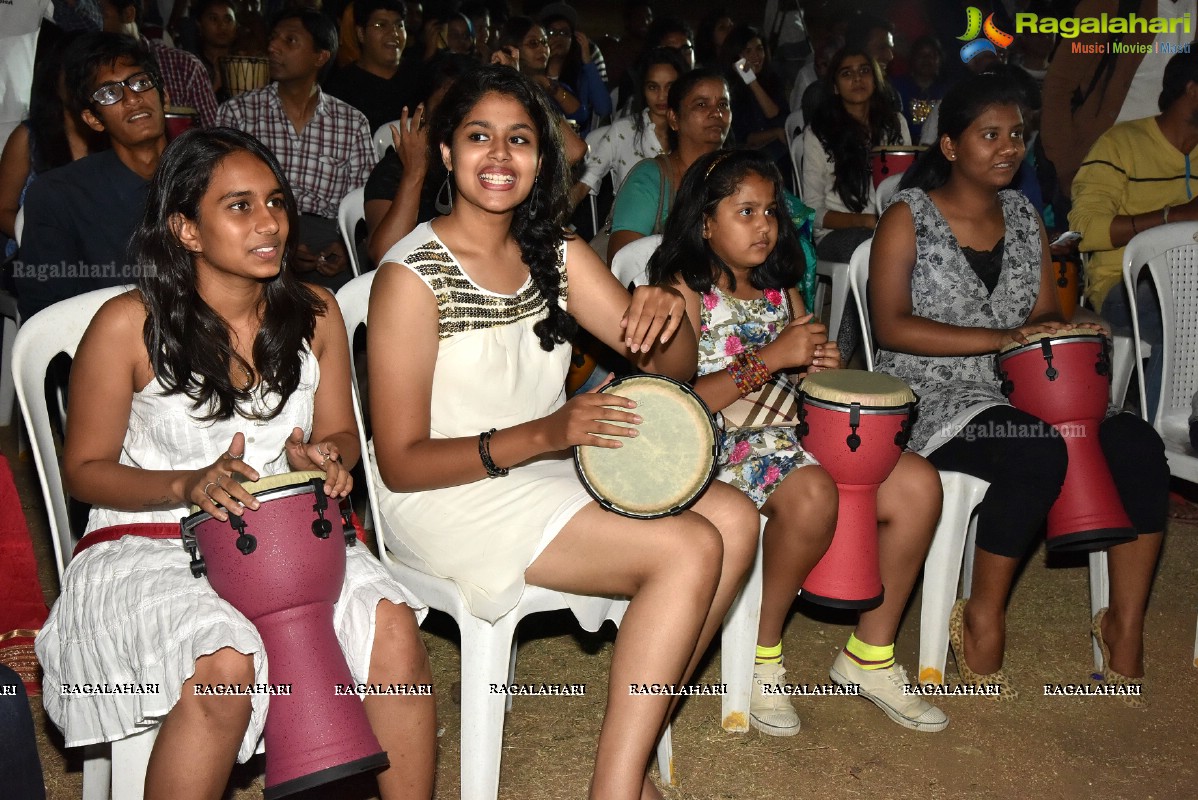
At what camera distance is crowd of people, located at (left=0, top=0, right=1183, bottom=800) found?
2.14 metres

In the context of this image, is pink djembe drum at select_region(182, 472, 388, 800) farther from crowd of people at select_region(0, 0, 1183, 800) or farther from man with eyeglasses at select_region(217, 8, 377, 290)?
man with eyeglasses at select_region(217, 8, 377, 290)

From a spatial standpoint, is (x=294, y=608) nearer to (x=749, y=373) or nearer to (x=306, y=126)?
(x=749, y=373)

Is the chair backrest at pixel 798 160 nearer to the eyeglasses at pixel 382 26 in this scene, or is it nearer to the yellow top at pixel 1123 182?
the yellow top at pixel 1123 182

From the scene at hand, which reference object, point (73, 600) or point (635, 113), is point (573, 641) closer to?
point (73, 600)

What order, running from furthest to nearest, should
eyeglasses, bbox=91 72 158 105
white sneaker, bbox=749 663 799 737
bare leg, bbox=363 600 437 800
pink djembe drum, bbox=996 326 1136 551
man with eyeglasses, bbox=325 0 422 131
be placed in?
man with eyeglasses, bbox=325 0 422 131, eyeglasses, bbox=91 72 158 105, pink djembe drum, bbox=996 326 1136 551, white sneaker, bbox=749 663 799 737, bare leg, bbox=363 600 437 800

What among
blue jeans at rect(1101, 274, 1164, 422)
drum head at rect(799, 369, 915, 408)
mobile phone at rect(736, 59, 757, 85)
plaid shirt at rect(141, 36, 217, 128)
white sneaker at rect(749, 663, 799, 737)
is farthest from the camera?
mobile phone at rect(736, 59, 757, 85)

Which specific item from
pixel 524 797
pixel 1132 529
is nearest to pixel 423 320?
pixel 524 797

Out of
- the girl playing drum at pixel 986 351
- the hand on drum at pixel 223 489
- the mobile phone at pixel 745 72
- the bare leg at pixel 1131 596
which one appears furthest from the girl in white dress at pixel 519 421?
the mobile phone at pixel 745 72

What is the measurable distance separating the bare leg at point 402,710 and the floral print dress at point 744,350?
0.95 metres

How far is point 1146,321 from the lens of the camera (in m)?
3.97

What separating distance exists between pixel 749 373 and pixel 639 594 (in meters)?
0.77

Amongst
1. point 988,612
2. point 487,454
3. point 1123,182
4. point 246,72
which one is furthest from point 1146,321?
point 246,72

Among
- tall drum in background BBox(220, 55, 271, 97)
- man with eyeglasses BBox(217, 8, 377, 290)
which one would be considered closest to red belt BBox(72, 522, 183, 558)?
man with eyeglasses BBox(217, 8, 377, 290)

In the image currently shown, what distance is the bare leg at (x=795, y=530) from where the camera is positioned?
274 cm
